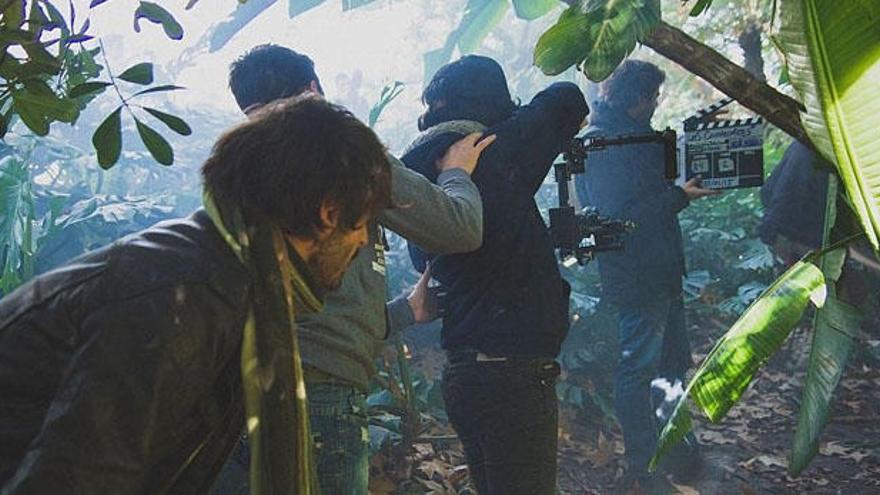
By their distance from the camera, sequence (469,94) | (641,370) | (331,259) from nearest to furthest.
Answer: (331,259)
(469,94)
(641,370)

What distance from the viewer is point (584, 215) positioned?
106 inches

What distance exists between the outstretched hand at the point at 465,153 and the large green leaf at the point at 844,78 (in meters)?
0.88

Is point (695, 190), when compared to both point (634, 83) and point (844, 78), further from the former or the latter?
point (844, 78)

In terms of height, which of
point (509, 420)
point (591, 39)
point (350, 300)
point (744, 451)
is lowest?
point (744, 451)

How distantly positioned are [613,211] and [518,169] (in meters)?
1.84

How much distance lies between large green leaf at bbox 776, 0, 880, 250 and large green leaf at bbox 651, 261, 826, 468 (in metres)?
0.23

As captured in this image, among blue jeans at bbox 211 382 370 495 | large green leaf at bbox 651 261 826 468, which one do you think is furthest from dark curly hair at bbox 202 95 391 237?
large green leaf at bbox 651 261 826 468

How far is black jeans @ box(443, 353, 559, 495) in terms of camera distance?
2.07 metres

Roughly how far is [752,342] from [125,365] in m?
1.14

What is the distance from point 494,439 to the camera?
2080mm

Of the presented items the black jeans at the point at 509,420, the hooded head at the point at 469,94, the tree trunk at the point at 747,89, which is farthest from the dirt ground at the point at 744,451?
the tree trunk at the point at 747,89

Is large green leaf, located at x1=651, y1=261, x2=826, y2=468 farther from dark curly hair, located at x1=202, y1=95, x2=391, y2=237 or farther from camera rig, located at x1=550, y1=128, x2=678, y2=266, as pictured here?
camera rig, located at x1=550, y1=128, x2=678, y2=266

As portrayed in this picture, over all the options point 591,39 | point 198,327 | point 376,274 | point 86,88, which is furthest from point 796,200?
point 198,327

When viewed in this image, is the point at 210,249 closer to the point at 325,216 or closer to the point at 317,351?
the point at 325,216
